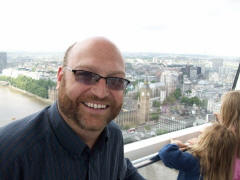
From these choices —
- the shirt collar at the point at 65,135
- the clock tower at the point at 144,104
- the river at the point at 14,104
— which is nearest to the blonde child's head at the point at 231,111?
the clock tower at the point at 144,104

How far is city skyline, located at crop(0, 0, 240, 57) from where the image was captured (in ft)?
4.81

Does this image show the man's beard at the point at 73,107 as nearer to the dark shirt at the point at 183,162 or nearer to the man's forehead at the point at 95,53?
the man's forehead at the point at 95,53

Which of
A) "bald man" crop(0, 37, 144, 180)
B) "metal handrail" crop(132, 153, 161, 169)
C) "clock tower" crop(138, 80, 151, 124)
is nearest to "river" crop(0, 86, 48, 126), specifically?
"bald man" crop(0, 37, 144, 180)

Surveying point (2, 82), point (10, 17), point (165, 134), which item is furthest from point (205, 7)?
point (2, 82)

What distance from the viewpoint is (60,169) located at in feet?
2.76

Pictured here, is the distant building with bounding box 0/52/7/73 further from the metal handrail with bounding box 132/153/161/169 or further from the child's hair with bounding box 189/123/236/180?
the child's hair with bounding box 189/123/236/180

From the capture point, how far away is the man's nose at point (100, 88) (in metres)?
0.90

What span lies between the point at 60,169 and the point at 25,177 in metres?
0.13

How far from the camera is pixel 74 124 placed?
0.93 metres

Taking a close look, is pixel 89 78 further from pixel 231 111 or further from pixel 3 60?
pixel 231 111

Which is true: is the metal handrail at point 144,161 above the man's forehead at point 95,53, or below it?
below

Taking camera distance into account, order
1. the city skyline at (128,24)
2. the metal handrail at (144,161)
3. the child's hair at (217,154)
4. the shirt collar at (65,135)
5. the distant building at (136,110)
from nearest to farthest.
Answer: the shirt collar at (65,135) → the city skyline at (128,24) → the child's hair at (217,154) → the metal handrail at (144,161) → the distant building at (136,110)

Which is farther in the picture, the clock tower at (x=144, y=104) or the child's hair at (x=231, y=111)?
the clock tower at (x=144, y=104)

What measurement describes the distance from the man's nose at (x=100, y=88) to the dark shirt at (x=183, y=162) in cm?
116
